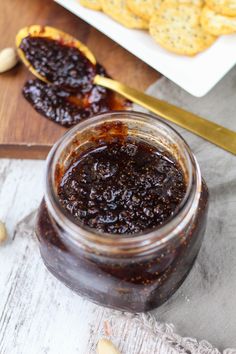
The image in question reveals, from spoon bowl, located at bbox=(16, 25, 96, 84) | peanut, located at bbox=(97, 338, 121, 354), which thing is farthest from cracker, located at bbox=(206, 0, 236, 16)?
peanut, located at bbox=(97, 338, 121, 354)

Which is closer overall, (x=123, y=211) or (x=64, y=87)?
(x=123, y=211)

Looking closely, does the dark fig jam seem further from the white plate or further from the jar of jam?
the jar of jam

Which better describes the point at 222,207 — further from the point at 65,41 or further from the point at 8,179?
the point at 65,41

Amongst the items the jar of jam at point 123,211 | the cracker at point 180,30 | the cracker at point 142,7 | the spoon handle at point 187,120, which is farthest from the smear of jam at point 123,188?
the cracker at point 142,7

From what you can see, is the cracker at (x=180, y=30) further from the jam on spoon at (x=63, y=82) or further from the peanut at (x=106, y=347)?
the peanut at (x=106, y=347)

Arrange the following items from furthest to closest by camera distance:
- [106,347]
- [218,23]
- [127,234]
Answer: [218,23] → [106,347] → [127,234]

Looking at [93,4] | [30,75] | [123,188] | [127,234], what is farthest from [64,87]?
[127,234]

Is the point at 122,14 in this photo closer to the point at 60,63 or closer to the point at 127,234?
the point at 60,63
